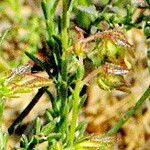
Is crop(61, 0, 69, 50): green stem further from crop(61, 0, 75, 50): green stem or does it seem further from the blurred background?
the blurred background

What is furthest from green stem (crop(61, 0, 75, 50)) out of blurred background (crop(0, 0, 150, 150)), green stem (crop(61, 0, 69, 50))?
blurred background (crop(0, 0, 150, 150))

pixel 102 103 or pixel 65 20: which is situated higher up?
pixel 65 20

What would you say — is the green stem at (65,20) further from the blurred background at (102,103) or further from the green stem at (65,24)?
the blurred background at (102,103)

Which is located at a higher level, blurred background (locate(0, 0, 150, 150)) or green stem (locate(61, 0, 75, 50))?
green stem (locate(61, 0, 75, 50))

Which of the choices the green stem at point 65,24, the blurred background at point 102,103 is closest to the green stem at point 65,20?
the green stem at point 65,24

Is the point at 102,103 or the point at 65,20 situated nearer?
the point at 65,20

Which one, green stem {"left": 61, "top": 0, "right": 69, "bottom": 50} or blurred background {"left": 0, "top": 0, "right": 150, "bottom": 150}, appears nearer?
green stem {"left": 61, "top": 0, "right": 69, "bottom": 50}

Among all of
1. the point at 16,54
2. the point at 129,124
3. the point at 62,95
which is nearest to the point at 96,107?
the point at 129,124

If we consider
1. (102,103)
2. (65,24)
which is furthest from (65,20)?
(102,103)

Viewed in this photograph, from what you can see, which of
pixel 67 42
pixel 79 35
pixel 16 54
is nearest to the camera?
pixel 79 35

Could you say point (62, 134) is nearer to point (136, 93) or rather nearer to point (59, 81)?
point (59, 81)

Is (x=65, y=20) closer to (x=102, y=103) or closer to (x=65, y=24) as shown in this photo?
(x=65, y=24)
